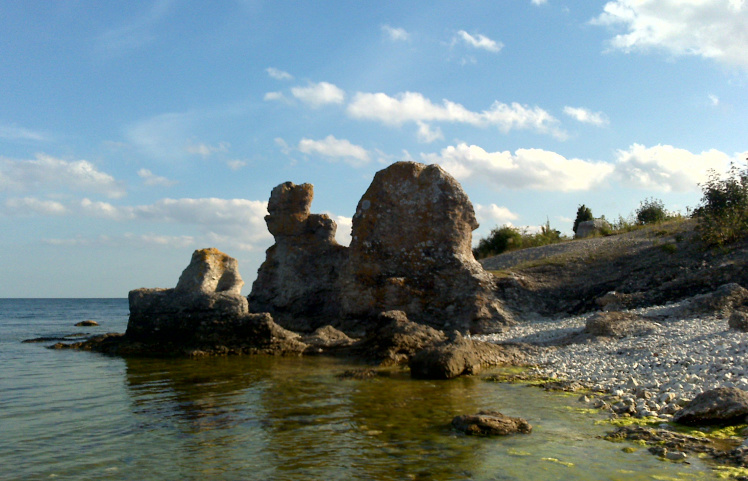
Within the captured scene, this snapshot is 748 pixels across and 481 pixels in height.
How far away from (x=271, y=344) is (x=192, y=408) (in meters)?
6.97

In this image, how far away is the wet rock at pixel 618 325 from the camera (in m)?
12.6

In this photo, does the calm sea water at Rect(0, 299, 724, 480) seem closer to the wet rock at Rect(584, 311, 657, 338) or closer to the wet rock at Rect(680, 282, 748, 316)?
the wet rock at Rect(584, 311, 657, 338)

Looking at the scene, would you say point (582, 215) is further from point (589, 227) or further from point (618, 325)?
point (618, 325)

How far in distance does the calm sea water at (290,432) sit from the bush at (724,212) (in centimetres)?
1265

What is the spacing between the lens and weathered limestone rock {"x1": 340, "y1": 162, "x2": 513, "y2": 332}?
17500 mm

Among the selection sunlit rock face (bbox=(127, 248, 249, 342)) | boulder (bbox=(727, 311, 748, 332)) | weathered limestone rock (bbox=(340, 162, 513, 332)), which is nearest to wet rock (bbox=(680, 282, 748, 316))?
boulder (bbox=(727, 311, 748, 332))

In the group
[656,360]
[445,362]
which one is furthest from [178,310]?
[656,360]

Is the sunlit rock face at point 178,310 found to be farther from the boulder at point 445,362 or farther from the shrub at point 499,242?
the shrub at point 499,242

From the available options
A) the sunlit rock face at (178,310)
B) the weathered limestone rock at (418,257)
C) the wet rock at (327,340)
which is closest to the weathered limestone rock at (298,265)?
the weathered limestone rock at (418,257)

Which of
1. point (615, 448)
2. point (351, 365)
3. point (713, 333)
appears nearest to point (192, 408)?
point (351, 365)

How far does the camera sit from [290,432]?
273 inches

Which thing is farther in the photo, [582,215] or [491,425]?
[582,215]

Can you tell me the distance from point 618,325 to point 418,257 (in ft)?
22.5

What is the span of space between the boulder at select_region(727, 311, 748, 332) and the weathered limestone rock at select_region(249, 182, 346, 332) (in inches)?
468
